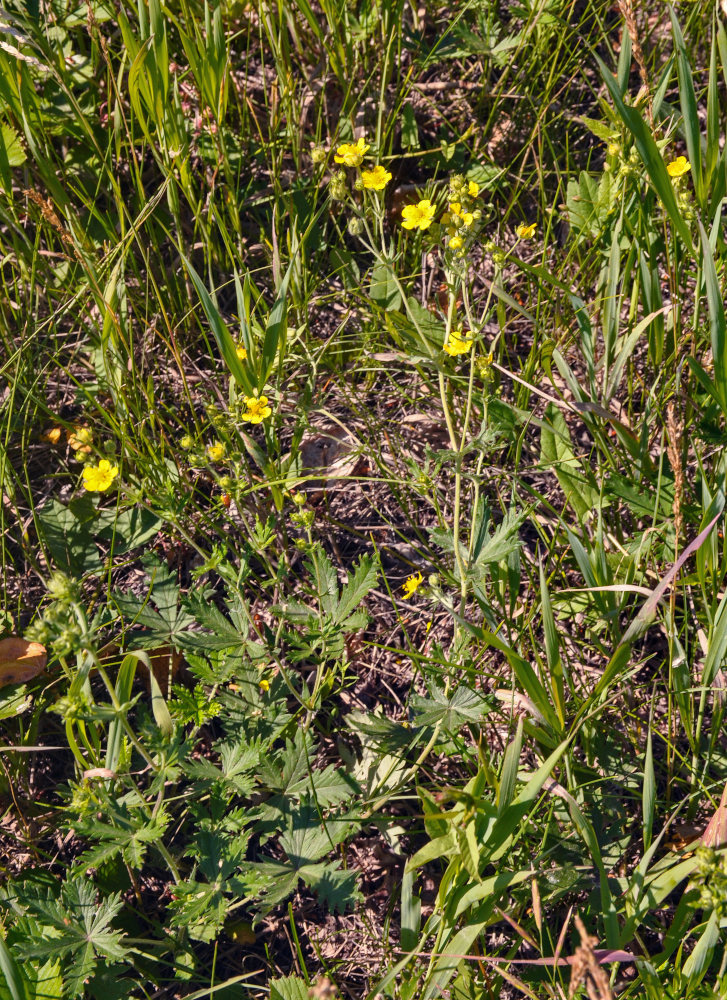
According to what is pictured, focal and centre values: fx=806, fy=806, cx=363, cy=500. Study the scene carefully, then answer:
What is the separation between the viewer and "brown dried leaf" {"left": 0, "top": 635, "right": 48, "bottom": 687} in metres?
2.25

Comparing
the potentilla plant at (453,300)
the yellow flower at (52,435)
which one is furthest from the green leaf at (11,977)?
the yellow flower at (52,435)

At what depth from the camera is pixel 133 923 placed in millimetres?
2008

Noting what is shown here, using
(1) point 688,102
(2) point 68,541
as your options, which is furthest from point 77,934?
(1) point 688,102

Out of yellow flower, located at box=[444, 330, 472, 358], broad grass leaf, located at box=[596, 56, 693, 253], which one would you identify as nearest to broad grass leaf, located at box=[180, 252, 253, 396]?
yellow flower, located at box=[444, 330, 472, 358]

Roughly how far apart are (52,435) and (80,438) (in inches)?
28.2

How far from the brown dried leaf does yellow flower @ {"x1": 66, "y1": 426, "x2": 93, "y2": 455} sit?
58 centimetres

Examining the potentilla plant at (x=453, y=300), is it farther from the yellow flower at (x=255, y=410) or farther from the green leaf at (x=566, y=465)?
the yellow flower at (x=255, y=410)

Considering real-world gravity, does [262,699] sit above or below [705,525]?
below

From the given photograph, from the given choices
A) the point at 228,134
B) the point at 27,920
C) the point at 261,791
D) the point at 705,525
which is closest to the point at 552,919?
the point at 261,791

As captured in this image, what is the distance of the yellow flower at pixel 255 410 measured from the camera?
79.9 inches

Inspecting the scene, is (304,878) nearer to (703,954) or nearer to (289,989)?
(289,989)

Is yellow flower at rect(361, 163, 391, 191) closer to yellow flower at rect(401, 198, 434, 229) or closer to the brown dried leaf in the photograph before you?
yellow flower at rect(401, 198, 434, 229)

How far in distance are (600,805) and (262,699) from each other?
0.87 metres

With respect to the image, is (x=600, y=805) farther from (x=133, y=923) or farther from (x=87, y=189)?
(x=87, y=189)
